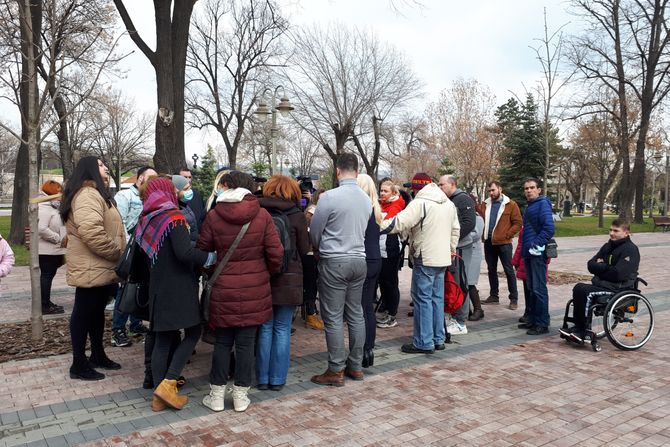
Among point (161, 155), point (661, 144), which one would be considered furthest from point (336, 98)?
point (661, 144)

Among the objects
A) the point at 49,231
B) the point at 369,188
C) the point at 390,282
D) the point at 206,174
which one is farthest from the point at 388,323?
the point at 206,174

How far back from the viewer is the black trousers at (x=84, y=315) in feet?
15.3

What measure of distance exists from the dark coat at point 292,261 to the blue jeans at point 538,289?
3.28 m

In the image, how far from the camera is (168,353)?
14.2 ft

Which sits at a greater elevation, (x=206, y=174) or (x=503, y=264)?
(x=206, y=174)

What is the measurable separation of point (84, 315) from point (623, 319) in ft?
18.0

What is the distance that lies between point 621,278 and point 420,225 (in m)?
2.28

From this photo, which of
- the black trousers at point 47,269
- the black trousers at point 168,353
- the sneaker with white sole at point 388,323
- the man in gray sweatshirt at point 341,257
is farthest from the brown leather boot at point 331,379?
the black trousers at point 47,269

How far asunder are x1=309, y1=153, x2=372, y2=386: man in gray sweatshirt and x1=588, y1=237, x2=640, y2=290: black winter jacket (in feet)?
9.50

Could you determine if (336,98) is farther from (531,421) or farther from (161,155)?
(531,421)

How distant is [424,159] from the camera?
43594 millimetres

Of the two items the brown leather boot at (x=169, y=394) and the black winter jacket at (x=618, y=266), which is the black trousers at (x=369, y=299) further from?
the black winter jacket at (x=618, y=266)

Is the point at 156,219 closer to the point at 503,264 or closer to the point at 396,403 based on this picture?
the point at 396,403

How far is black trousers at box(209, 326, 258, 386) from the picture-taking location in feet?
13.7
